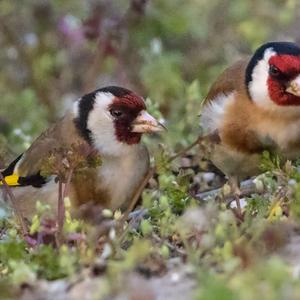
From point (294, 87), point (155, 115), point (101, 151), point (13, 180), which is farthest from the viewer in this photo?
point (155, 115)

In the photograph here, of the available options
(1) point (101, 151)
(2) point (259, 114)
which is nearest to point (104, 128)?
(1) point (101, 151)

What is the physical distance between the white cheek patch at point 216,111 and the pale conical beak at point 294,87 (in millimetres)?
254

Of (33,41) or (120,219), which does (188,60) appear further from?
(120,219)

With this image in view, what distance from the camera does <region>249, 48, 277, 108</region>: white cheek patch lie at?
4461 mm

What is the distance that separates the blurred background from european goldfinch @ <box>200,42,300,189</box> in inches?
82.7

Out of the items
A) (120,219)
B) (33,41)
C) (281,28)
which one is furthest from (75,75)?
(120,219)

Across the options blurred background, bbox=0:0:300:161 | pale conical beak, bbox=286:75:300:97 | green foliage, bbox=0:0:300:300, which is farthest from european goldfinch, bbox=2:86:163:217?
blurred background, bbox=0:0:300:161

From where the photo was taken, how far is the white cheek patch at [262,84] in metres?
4.46

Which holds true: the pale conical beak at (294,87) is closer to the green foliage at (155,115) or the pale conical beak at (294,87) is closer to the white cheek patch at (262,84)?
the white cheek patch at (262,84)

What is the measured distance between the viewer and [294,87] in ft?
14.3

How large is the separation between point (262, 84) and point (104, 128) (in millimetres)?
636

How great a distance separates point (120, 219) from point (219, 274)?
0.69 meters

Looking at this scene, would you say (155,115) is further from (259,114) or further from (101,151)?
(259,114)

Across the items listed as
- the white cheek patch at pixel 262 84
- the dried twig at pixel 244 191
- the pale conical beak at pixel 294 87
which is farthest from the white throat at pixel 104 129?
the pale conical beak at pixel 294 87
